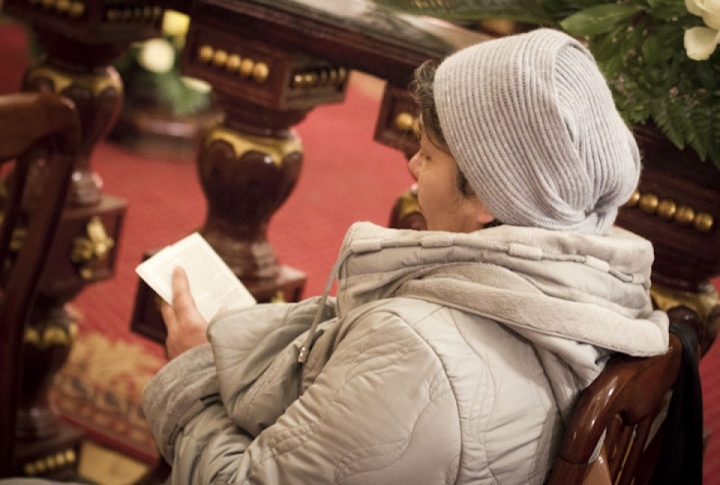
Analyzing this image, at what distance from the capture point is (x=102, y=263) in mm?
2135

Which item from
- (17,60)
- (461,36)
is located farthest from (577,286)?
(17,60)

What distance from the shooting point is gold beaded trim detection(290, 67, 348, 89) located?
1.70m

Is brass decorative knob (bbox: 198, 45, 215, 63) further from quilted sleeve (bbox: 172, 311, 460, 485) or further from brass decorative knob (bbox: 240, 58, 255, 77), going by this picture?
quilted sleeve (bbox: 172, 311, 460, 485)

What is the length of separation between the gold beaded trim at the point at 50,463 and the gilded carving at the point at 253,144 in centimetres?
80

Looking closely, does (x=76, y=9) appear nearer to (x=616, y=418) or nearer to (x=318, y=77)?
(x=318, y=77)

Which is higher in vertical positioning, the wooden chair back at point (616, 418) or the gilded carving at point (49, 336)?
the wooden chair back at point (616, 418)

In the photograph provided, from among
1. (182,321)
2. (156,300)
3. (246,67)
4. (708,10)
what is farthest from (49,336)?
(708,10)

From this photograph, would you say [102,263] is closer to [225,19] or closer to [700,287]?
[225,19]

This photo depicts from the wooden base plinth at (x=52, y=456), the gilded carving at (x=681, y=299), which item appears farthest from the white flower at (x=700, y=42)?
the wooden base plinth at (x=52, y=456)

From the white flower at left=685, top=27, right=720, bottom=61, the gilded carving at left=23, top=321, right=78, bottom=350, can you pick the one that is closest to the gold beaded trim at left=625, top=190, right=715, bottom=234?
the white flower at left=685, top=27, right=720, bottom=61

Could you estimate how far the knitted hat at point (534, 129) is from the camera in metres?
0.95

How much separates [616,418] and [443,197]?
0.91ft

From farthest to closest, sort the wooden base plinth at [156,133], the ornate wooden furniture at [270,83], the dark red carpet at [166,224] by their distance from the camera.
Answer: the wooden base plinth at [156,133], the dark red carpet at [166,224], the ornate wooden furniture at [270,83]

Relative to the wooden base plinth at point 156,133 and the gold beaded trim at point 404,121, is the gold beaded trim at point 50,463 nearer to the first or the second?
the gold beaded trim at point 404,121
